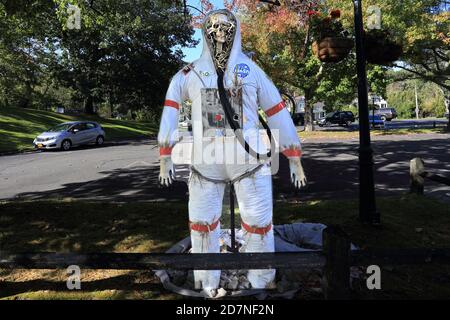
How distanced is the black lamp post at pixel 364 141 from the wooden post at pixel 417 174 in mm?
2121

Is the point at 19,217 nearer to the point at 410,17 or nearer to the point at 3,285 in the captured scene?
the point at 3,285

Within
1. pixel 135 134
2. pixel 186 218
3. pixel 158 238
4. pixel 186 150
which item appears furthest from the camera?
pixel 135 134

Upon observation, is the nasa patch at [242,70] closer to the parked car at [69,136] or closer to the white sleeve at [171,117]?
the white sleeve at [171,117]

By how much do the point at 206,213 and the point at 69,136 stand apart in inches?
731

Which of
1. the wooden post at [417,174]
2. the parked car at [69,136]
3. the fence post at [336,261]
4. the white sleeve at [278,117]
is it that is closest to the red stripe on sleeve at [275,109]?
the white sleeve at [278,117]

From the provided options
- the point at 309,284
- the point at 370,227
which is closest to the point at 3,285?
the point at 309,284

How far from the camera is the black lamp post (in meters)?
5.36

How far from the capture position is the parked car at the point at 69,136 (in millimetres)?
19609

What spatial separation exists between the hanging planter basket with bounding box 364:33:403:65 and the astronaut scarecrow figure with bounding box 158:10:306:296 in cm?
270

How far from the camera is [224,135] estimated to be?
330cm

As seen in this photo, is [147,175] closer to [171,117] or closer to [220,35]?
[171,117]

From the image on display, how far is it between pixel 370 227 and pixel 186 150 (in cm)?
303

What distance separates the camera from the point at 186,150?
3447mm

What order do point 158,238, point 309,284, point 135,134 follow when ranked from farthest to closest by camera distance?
point 135,134, point 158,238, point 309,284
